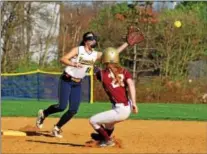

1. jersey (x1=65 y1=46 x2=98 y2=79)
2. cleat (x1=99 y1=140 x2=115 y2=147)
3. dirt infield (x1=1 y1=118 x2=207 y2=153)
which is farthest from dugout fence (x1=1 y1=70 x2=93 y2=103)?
cleat (x1=99 y1=140 x2=115 y2=147)

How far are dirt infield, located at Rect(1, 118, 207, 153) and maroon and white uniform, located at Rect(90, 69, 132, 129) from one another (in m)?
0.45

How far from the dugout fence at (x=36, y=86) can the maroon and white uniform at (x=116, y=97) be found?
1413cm

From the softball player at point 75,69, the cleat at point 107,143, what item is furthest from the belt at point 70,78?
the cleat at point 107,143

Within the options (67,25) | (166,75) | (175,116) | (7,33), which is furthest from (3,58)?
(175,116)

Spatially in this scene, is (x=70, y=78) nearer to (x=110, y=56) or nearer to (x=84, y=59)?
(x=84, y=59)

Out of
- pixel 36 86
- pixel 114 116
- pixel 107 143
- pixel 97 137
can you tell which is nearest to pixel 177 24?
pixel 36 86

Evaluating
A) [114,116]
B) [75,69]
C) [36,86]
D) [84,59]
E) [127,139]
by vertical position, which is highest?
[84,59]

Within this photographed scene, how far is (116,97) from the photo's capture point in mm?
8375

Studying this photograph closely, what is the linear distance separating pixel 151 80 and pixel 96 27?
16.9 feet

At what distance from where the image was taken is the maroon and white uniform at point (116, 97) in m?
8.37

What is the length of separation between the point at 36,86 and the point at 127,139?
13594 mm

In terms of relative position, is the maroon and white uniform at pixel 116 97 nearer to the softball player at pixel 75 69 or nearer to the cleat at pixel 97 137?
the cleat at pixel 97 137

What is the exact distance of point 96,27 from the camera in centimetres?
2997

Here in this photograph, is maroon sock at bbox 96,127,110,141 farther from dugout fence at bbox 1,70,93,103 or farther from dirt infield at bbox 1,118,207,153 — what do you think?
dugout fence at bbox 1,70,93,103
